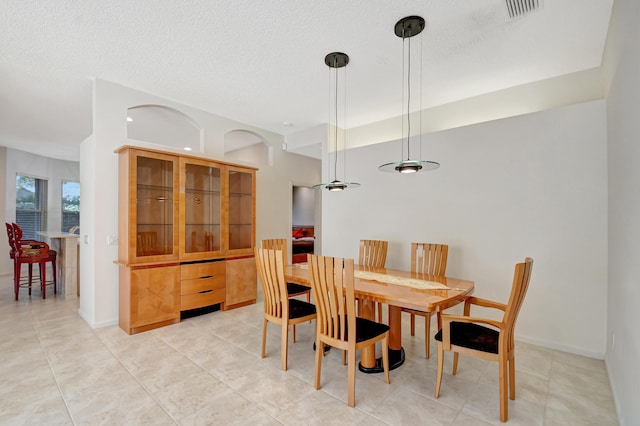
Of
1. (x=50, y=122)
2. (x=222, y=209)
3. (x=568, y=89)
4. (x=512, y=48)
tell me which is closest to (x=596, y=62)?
(x=568, y=89)

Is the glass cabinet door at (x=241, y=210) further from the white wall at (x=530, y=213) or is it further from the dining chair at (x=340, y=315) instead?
the dining chair at (x=340, y=315)

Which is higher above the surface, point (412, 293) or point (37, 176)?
point (37, 176)

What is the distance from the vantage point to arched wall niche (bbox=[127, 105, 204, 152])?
4453 millimetres

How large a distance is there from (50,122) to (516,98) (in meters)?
7.01

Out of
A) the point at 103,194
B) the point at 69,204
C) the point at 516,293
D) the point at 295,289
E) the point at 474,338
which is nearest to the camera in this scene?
the point at 516,293

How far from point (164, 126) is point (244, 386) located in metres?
4.49

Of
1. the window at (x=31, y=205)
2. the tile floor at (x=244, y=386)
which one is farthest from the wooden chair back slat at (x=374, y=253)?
the window at (x=31, y=205)

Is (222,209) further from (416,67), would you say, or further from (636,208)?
(636,208)

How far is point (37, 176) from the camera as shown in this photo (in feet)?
24.2

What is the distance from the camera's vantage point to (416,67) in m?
3.23

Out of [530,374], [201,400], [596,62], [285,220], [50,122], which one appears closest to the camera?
[201,400]

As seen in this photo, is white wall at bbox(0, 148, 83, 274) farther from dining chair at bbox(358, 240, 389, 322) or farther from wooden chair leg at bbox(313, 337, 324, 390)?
wooden chair leg at bbox(313, 337, 324, 390)

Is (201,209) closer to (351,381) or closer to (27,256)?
(351,381)

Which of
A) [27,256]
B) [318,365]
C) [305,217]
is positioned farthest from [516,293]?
[27,256]
